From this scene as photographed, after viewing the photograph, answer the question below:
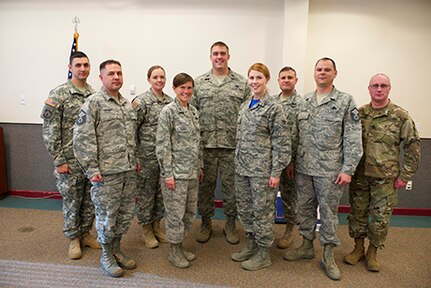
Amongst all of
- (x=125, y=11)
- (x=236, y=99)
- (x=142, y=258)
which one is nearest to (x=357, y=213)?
(x=236, y=99)

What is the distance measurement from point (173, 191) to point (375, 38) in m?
3.02

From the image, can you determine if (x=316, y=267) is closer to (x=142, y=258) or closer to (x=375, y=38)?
(x=142, y=258)

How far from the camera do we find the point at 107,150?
2.25 meters

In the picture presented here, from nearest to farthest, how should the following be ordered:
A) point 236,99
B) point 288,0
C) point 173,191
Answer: point 173,191 < point 236,99 < point 288,0

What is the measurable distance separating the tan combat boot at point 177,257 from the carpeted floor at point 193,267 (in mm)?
44

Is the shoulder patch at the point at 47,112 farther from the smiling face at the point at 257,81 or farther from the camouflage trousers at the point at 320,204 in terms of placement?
the camouflage trousers at the point at 320,204

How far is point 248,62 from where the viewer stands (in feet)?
12.4

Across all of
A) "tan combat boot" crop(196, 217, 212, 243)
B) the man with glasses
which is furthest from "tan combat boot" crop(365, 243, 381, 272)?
"tan combat boot" crop(196, 217, 212, 243)

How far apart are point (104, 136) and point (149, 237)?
1.16m

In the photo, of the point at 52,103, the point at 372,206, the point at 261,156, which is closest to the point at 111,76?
the point at 52,103

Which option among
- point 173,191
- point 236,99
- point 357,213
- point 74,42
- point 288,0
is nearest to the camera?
point 173,191

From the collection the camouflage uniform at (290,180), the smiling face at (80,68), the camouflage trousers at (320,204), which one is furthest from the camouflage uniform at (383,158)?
the smiling face at (80,68)

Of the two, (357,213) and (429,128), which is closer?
(357,213)

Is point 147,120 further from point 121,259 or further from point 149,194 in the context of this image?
point 121,259
